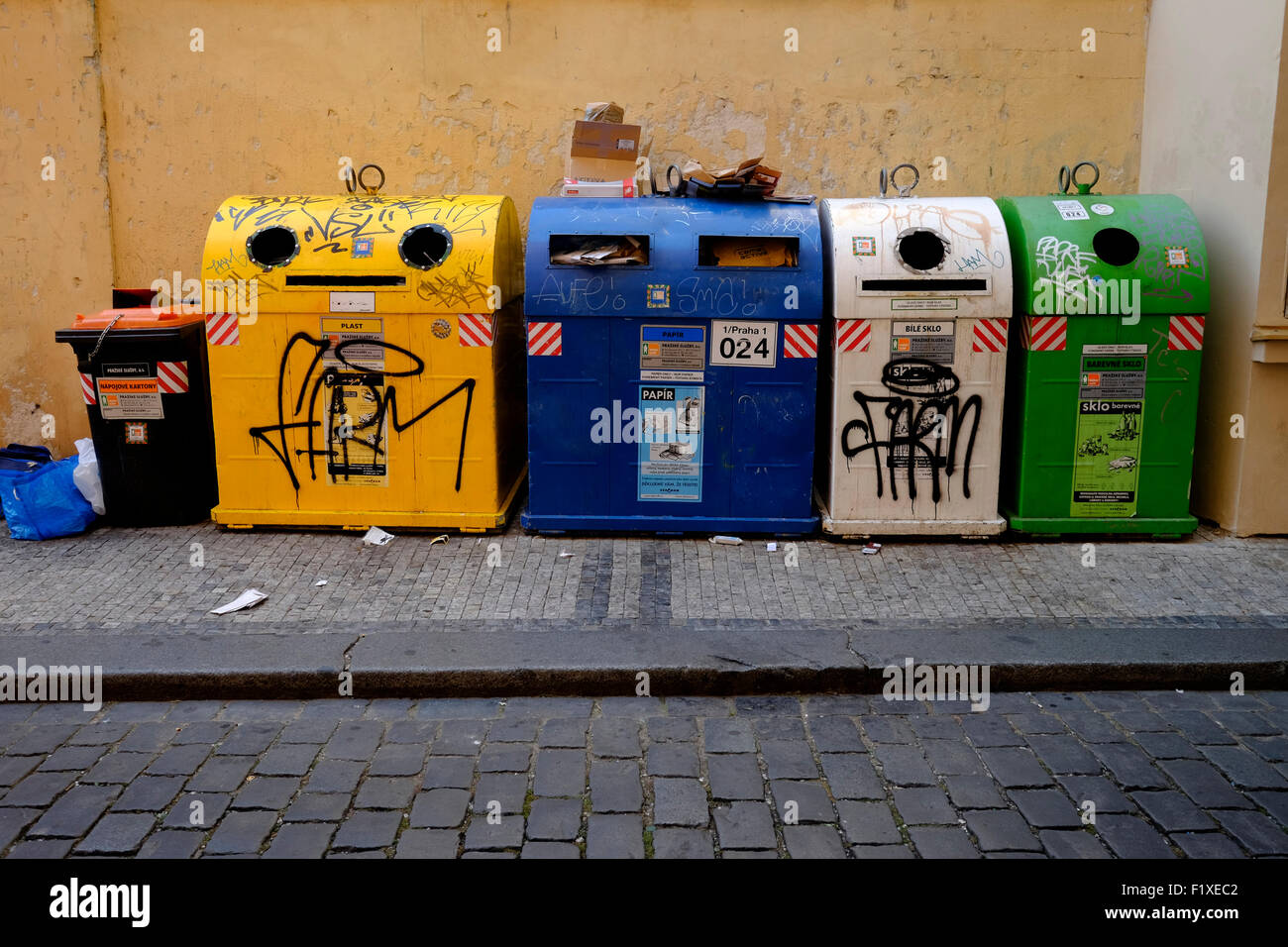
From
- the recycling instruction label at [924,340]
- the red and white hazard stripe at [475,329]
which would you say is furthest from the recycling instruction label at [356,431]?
the recycling instruction label at [924,340]

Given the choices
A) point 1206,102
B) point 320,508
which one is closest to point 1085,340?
point 1206,102

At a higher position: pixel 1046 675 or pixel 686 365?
pixel 686 365

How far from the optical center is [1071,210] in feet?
18.9

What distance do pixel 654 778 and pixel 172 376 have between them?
3.96 meters

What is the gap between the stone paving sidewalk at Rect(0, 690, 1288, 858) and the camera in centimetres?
316

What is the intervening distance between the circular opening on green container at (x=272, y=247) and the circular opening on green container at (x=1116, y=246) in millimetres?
4444

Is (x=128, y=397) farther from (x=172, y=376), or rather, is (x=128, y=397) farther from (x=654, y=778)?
(x=654, y=778)

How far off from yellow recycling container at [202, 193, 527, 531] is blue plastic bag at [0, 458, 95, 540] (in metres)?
0.85

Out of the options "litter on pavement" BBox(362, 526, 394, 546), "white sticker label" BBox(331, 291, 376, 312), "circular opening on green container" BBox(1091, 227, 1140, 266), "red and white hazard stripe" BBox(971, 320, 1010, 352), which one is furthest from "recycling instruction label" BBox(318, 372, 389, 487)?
"circular opening on green container" BBox(1091, 227, 1140, 266)

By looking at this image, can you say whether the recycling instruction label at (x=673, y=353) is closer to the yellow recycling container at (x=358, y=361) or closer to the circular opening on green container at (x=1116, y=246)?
the yellow recycling container at (x=358, y=361)

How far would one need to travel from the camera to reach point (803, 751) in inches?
147

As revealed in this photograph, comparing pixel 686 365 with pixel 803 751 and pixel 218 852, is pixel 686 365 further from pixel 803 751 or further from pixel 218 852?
pixel 218 852

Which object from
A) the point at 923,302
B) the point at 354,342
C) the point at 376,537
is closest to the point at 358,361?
the point at 354,342

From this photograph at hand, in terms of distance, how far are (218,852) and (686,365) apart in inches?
136
